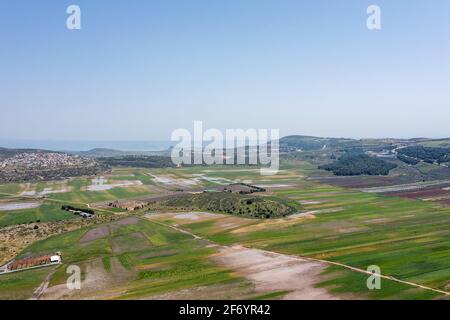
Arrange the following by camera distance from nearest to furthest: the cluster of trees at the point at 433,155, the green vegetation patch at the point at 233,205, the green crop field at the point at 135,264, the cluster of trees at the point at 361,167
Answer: the green crop field at the point at 135,264, the green vegetation patch at the point at 233,205, the cluster of trees at the point at 361,167, the cluster of trees at the point at 433,155

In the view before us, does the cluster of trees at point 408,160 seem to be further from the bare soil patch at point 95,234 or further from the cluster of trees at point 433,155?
the bare soil patch at point 95,234

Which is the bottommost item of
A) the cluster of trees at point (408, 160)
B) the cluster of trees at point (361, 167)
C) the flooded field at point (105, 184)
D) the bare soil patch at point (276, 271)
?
the bare soil patch at point (276, 271)

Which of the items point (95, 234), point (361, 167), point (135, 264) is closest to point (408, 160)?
point (361, 167)

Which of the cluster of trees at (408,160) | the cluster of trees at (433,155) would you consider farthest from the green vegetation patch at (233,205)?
the cluster of trees at (433,155)

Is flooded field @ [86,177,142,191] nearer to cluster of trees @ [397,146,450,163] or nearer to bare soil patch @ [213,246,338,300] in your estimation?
bare soil patch @ [213,246,338,300]

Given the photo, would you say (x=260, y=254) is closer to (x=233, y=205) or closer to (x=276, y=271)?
(x=276, y=271)

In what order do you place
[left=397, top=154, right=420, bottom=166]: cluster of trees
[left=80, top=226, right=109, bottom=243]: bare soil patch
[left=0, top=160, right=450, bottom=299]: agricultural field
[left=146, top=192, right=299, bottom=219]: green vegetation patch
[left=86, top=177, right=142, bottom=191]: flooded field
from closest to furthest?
[left=0, top=160, right=450, bottom=299]: agricultural field, [left=80, top=226, right=109, bottom=243]: bare soil patch, [left=146, top=192, right=299, bottom=219]: green vegetation patch, [left=86, top=177, right=142, bottom=191]: flooded field, [left=397, top=154, right=420, bottom=166]: cluster of trees

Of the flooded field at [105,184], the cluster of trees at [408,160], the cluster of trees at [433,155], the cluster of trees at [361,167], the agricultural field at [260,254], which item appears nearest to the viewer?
the agricultural field at [260,254]

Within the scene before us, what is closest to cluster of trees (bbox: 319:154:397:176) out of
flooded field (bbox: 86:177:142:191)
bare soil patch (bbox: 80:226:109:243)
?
flooded field (bbox: 86:177:142:191)

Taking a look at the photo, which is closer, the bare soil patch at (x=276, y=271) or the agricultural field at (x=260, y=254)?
the bare soil patch at (x=276, y=271)
